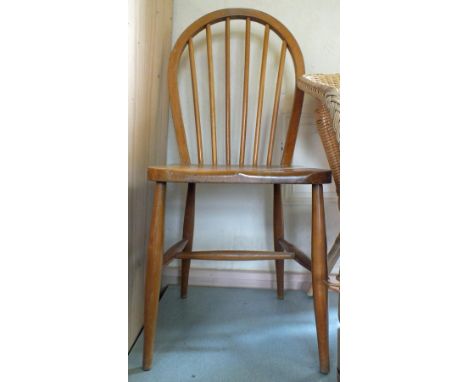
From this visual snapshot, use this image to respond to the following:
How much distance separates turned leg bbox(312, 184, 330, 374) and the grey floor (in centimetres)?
5

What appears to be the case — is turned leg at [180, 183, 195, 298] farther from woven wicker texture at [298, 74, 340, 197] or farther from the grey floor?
woven wicker texture at [298, 74, 340, 197]

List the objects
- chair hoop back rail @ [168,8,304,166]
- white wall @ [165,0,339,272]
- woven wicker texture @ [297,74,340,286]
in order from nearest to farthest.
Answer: woven wicker texture @ [297,74,340,286], chair hoop back rail @ [168,8,304,166], white wall @ [165,0,339,272]

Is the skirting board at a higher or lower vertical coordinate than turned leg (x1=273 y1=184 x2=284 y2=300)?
lower

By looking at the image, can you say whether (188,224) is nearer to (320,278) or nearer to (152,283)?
A: (152,283)

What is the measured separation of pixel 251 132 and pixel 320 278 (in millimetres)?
633

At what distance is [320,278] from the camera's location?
785mm

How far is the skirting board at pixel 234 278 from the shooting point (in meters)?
1.29

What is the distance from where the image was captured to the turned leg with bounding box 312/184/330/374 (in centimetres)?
77

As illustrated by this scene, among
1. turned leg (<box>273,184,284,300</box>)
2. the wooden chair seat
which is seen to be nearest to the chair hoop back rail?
turned leg (<box>273,184,284,300</box>)
